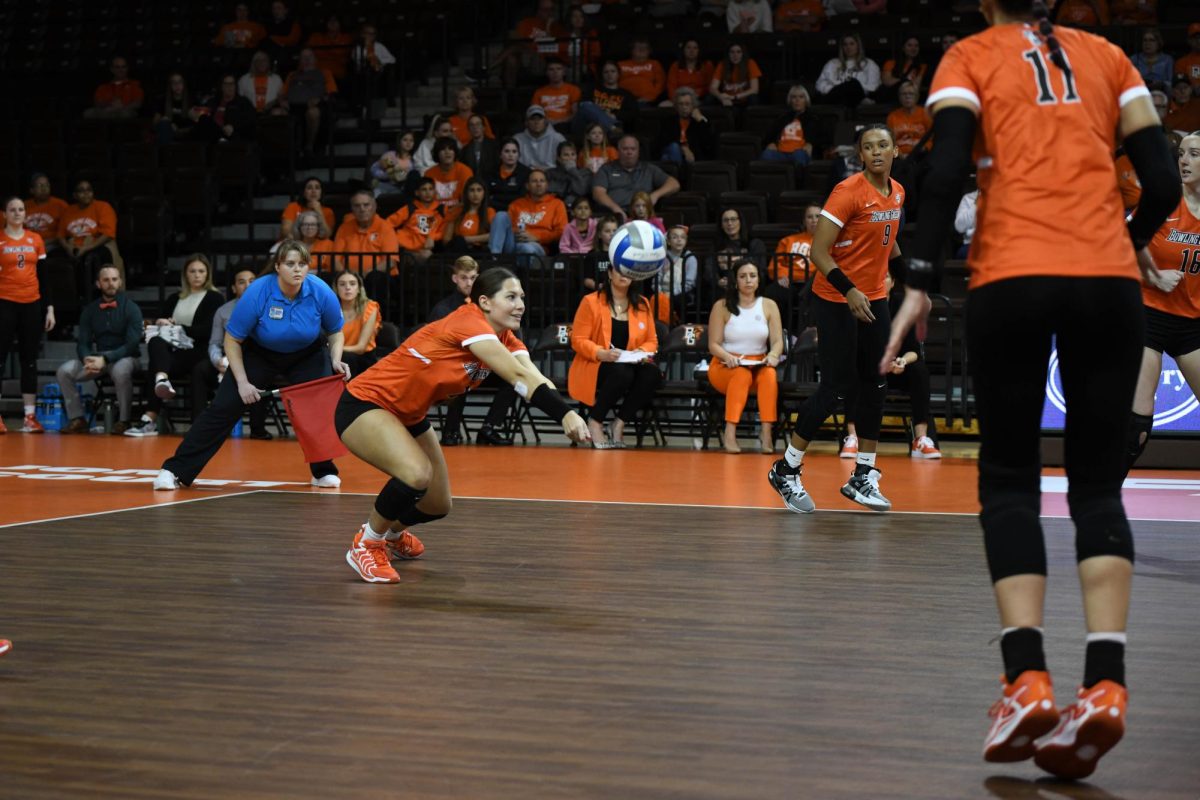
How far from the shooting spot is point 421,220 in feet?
46.6

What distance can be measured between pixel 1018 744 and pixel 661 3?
15.2 m

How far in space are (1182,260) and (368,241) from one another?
8.90 meters

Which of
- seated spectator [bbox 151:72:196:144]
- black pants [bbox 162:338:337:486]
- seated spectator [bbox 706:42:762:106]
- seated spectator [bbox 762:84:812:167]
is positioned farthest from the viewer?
seated spectator [bbox 151:72:196:144]

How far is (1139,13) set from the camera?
15.0m

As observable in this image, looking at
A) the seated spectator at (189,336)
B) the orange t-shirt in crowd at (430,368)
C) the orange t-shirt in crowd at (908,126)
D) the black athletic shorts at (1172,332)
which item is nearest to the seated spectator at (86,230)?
the seated spectator at (189,336)

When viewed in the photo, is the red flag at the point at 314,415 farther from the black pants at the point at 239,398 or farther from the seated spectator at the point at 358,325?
the seated spectator at the point at 358,325

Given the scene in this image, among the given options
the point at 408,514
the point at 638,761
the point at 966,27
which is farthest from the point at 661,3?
the point at 638,761

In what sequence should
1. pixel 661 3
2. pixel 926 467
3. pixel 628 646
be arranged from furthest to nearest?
pixel 661 3
pixel 926 467
pixel 628 646

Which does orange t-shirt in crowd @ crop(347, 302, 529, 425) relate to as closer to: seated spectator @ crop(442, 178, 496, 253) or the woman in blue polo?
the woman in blue polo

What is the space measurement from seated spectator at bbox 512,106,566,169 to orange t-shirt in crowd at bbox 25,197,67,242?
15.5ft

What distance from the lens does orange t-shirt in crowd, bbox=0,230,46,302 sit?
12984 mm

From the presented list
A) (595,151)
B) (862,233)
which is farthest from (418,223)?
(862,233)

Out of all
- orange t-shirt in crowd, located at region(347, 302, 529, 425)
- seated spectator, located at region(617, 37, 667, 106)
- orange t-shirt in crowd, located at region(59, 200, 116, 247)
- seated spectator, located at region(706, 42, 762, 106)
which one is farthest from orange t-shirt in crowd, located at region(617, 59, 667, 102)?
orange t-shirt in crowd, located at region(347, 302, 529, 425)

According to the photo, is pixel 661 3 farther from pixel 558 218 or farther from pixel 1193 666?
pixel 1193 666
